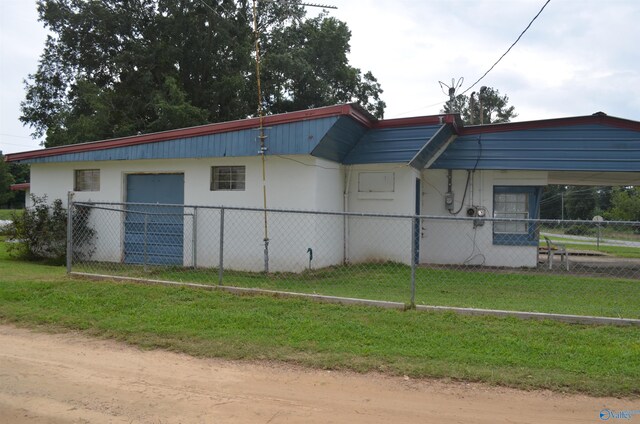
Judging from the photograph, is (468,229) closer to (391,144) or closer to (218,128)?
(391,144)

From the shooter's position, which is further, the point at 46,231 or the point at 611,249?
the point at 611,249

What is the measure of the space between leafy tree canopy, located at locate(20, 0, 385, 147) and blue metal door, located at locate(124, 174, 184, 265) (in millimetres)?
8225

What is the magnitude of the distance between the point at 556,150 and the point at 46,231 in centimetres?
1260

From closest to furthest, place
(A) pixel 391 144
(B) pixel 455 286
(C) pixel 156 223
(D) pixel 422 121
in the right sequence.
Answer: (B) pixel 455 286
(D) pixel 422 121
(A) pixel 391 144
(C) pixel 156 223

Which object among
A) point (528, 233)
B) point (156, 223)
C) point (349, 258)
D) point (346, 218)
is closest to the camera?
point (156, 223)

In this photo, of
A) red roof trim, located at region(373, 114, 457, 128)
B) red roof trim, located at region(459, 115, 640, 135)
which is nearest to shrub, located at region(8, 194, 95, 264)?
red roof trim, located at region(373, 114, 457, 128)

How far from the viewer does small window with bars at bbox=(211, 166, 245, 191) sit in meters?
11.4

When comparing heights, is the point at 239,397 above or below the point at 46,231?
below

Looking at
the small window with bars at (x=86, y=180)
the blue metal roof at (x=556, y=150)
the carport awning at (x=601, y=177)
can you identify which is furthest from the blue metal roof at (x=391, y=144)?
the small window with bars at (x=86, y=180)

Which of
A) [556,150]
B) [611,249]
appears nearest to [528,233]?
[556,150]

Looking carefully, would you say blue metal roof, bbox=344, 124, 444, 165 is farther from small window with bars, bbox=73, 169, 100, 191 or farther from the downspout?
small window with bars, bbox=73, 169, 100, 191

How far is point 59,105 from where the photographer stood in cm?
2492

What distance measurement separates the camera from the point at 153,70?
74.5ft

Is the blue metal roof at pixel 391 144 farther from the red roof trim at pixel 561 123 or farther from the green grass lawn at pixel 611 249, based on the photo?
the green grass lawn at pixel 611 249
